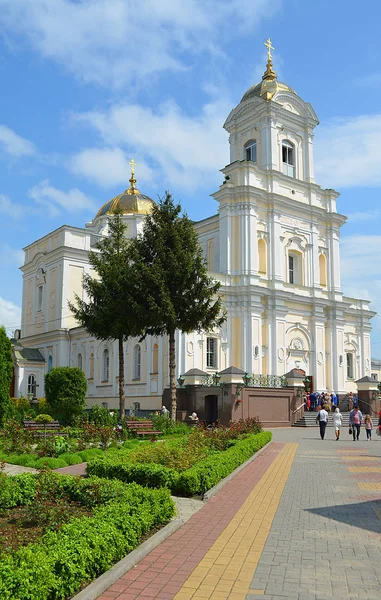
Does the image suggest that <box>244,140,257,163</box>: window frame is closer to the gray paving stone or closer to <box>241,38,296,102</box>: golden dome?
<box>241,38,296,102</box>: golden dome

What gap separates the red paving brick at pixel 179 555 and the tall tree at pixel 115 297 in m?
15.4

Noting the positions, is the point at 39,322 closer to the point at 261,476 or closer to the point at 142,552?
the point at 261,476

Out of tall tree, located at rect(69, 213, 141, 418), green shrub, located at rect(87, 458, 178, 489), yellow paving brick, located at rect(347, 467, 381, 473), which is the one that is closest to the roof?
tall tree, located at rect(69, 213, 141, 418)

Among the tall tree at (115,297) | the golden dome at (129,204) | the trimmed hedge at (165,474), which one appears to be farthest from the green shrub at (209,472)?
the golden dome at (129,204)

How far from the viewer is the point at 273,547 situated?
7.53 metres

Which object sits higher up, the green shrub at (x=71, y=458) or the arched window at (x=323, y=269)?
the arched window at (x=323, y=269)

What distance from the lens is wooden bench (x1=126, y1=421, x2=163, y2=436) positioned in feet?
74.7

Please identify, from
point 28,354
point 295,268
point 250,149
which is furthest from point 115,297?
point 28,354

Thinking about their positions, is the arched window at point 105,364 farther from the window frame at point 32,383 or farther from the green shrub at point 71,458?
the green shrub at point 71,458

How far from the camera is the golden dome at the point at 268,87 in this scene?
45.0 meters

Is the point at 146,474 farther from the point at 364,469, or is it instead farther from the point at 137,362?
the point at 137,362

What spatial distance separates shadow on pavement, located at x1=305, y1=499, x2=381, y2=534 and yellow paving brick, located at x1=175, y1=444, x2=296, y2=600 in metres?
0.88

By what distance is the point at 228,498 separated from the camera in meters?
10.8

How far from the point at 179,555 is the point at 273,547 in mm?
1289
